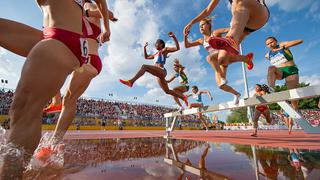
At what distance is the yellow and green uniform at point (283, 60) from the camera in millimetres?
5254

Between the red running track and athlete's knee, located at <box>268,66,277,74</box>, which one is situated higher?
athlete's knee, located at <box>268,66,277,74</box>

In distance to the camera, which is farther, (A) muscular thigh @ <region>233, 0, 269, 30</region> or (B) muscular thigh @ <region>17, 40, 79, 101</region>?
(A) muscular thigh @ <region>233, 0, 269, 30</region>

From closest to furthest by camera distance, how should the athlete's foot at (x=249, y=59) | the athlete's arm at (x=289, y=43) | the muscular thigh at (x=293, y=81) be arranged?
the athlete's foot at (x=249, y=59), the muscular thigh at (x=293, y=81), the athlete's arm at (x=289, y=43)

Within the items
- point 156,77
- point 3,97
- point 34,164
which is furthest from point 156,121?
point 34,164

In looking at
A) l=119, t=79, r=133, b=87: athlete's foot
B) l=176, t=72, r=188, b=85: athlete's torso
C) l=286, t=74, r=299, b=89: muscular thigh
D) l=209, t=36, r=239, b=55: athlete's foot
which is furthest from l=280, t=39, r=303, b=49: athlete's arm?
l=119, t=79, r=133, b=87: athlete's foot

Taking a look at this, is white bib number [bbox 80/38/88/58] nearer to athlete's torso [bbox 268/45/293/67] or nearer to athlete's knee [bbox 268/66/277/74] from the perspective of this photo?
athlete's knee [bbox 268/66/277/74]

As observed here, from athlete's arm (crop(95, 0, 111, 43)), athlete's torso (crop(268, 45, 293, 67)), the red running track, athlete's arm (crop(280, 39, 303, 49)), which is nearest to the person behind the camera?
athlete's arm (crop(95, 0, 111, 43))

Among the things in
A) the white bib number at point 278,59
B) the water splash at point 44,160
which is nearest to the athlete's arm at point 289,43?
the white bib number at point 278,59

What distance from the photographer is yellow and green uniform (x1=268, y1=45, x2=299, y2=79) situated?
5.25 metres

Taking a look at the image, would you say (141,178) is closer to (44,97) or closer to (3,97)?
(44,97)

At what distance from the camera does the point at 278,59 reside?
17.9ft

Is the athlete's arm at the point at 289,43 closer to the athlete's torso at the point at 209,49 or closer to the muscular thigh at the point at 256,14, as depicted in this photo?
the athlete's torso at the point at 209,49

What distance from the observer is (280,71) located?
17.3 feet

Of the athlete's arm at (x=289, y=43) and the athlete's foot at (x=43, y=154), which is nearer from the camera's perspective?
the athlete's foot at (x=43, y=154)
